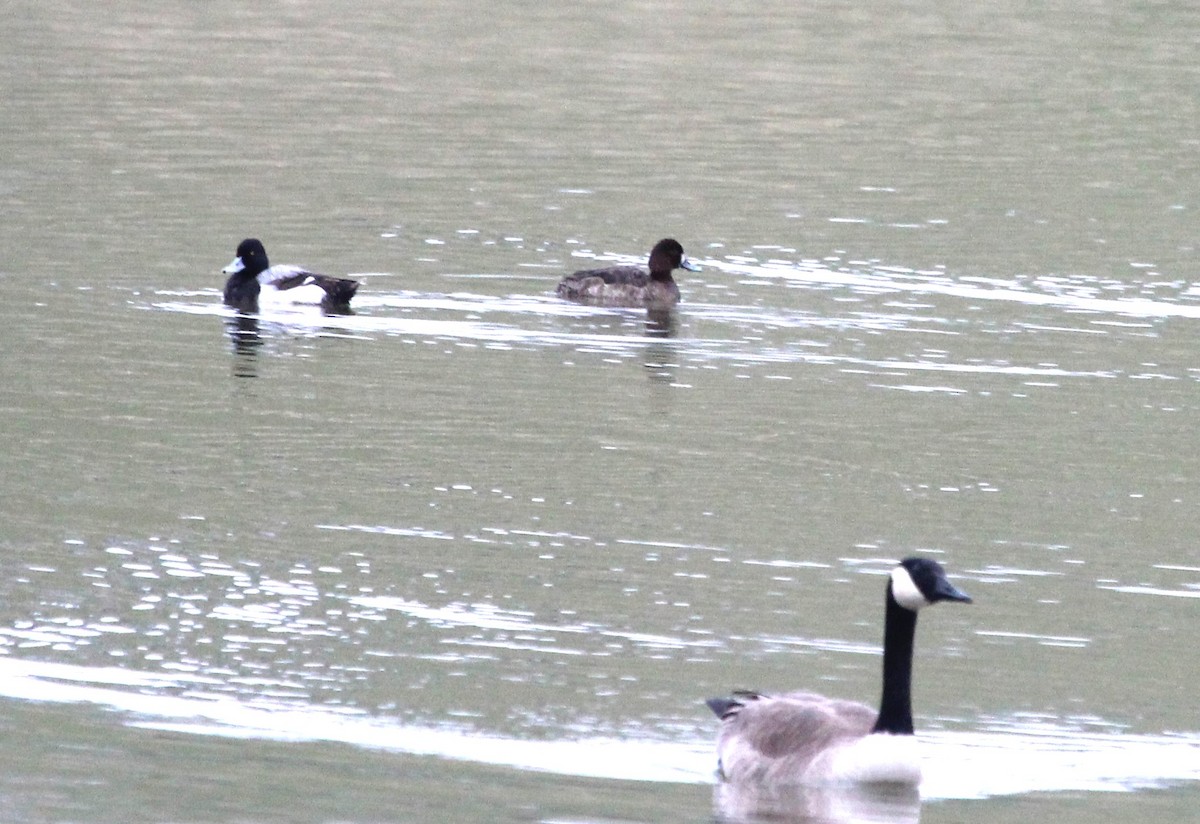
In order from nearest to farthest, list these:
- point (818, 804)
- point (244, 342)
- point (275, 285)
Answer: point (818, 804), point (244, 342), point (275, 285)

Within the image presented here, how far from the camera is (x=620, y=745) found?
1055 centimetres

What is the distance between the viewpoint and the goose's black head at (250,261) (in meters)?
23.3

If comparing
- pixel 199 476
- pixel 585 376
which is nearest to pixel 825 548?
pixel 199 476

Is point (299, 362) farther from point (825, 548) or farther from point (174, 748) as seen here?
point (174, 748)

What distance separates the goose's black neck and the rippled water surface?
0.36 m

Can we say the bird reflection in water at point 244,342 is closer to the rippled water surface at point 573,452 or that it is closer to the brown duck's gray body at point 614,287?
the rippled water surface at point 573,452

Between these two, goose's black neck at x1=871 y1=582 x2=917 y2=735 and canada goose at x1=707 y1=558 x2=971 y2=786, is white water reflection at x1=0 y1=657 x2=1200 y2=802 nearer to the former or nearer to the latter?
canada goose at x1=707 y1=558 x2=971 y2=786

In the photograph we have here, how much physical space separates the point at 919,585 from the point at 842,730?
72 centimetres

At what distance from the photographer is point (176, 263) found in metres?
A: 24.7

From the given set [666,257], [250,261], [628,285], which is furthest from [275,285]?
[666,257]

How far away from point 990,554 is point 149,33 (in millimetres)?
33949

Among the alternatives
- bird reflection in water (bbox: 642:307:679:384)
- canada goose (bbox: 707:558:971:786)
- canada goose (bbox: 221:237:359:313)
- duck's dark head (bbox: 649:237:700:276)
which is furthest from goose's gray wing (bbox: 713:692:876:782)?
duck's dark head (bbox: 649:237:700:276)

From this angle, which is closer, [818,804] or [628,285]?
[818,804]

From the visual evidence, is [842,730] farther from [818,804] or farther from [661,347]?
[661,347]
